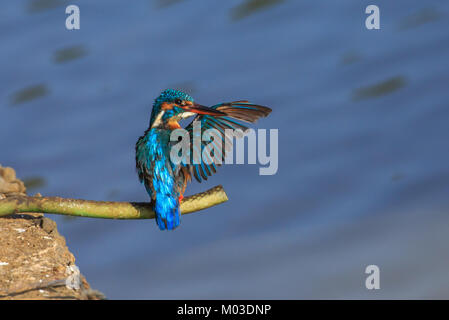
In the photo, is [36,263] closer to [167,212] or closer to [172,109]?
[167,212]

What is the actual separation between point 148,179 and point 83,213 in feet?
1.57

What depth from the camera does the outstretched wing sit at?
5.20 m

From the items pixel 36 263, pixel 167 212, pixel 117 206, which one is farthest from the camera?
pixel 36 263

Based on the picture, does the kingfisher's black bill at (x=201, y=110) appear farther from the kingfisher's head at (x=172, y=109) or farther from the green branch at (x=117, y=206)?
the green branch at (x=117, y=206)

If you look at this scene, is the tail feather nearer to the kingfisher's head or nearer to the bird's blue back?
the bird's blue back

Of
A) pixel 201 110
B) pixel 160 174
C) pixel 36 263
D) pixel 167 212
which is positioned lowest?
pixel 36 263

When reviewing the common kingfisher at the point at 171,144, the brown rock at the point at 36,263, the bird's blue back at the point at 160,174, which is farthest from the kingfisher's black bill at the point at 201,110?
the brown rock at the point at 36,263

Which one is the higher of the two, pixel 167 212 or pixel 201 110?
pixel 201 110

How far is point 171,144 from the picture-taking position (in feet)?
16.9

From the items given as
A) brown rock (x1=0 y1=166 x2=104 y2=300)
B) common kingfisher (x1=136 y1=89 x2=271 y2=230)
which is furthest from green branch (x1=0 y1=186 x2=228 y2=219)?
brown rock (x1=0 y1=166 x2=104 y2=300)

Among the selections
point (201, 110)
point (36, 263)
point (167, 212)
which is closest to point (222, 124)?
point (201, 110)

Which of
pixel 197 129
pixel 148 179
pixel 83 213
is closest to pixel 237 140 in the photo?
pixel 197 129

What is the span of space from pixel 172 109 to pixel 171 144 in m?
0.27
